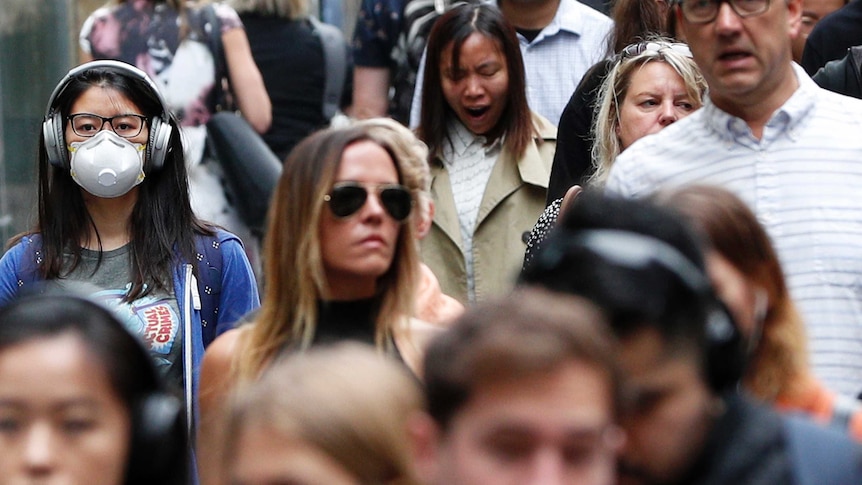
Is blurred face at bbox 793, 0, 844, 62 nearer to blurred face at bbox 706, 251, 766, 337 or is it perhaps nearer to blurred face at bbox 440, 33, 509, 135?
blurred face at bbox 440, 33, 509, 135

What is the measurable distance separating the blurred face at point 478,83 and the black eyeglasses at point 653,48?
725 mm

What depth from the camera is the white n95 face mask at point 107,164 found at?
5566 mm

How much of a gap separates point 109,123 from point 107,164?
0.75ft

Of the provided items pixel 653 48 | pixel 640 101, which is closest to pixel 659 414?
pixel 640 101

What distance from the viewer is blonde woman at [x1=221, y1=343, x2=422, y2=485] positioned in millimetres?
2705

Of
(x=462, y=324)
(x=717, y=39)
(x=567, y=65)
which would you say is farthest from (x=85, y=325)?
(x=567, y=65)

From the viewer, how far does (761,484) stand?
282 centimetres

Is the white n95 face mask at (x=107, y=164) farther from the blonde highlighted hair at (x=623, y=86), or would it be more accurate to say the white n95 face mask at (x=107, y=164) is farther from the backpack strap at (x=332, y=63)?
the backpack strap at (x=332, y=63)

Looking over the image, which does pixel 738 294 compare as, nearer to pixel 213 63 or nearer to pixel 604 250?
pixel 604 250

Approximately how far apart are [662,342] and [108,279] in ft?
9.90

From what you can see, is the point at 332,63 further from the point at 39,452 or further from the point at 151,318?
the point at 39,452

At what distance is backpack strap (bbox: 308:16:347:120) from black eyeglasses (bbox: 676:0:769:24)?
4.21 metres

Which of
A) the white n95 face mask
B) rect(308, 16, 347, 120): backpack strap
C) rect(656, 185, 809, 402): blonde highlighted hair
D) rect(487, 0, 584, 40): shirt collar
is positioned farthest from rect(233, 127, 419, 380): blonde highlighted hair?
rect(308, 16, 347, 120): backpack strap

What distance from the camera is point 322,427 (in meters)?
2.71
